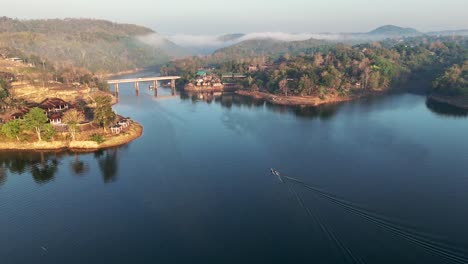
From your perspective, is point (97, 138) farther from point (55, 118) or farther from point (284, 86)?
point (284, 86)

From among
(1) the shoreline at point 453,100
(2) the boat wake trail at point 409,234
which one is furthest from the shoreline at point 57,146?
(1) the shoreline at point 453,100

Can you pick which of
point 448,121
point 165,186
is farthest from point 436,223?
point 448,121

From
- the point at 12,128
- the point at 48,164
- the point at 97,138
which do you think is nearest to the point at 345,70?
the point at 97,138

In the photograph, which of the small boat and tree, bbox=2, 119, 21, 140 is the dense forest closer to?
the small boat

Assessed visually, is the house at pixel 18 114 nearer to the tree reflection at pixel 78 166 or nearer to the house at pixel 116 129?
the house at pixel 116 129

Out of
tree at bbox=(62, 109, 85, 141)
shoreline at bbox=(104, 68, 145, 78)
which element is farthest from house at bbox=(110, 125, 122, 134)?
shoreline at bbox=(104, 68, 145, 78)

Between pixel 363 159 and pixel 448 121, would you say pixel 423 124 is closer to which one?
pixel 448 121
